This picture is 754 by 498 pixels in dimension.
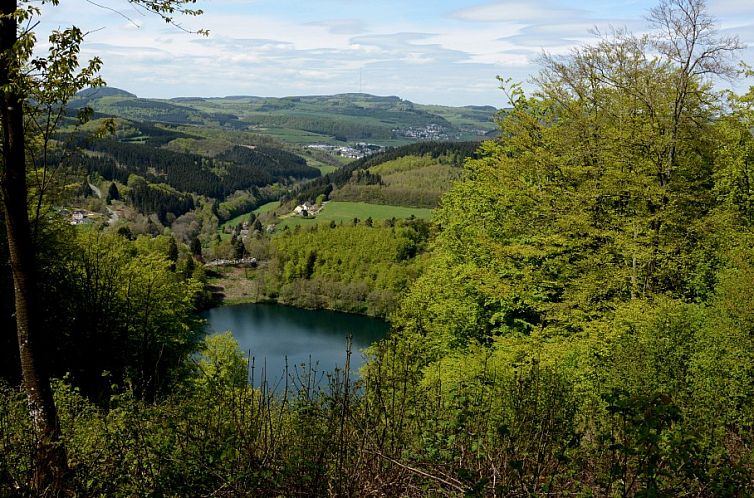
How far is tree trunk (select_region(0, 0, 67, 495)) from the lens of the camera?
170 inches

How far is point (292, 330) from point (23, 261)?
159 feet

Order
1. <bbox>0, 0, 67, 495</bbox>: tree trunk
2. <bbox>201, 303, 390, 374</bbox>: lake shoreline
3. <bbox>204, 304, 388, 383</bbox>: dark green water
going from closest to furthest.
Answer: <bbox>0, 0, 67, 495</bbox>: tree trunk, <bbox>204, 304, 388, 383</bbox>: dark green water, <bbox>201, 303, 390, 374</bbox>: lake shoreline

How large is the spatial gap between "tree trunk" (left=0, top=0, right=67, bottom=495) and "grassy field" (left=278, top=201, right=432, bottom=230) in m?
81.7

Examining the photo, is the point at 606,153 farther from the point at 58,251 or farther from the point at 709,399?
the point at 58,251

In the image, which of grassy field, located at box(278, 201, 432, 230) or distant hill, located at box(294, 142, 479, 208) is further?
distant hill, located at box(294, 142, 479, 208)

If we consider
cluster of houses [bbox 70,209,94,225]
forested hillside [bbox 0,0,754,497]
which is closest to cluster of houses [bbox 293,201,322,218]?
cluster of houses [bbox 70,209,94,225]

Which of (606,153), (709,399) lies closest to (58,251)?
(606,153)

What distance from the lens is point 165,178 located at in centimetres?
12850

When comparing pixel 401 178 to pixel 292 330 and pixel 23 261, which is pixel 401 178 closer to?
pixel 292 330

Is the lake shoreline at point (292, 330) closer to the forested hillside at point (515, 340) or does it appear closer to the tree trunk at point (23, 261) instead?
the forested hillside at point (515, 340)

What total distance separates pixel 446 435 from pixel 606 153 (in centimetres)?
948

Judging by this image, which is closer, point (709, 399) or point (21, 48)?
point (21, 48)

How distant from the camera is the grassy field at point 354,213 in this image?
9038 cm

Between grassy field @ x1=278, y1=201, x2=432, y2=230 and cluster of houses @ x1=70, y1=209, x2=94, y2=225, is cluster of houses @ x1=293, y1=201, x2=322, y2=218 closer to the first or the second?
grassy field @ x1=278, y1=201, x2=432, y2=230
